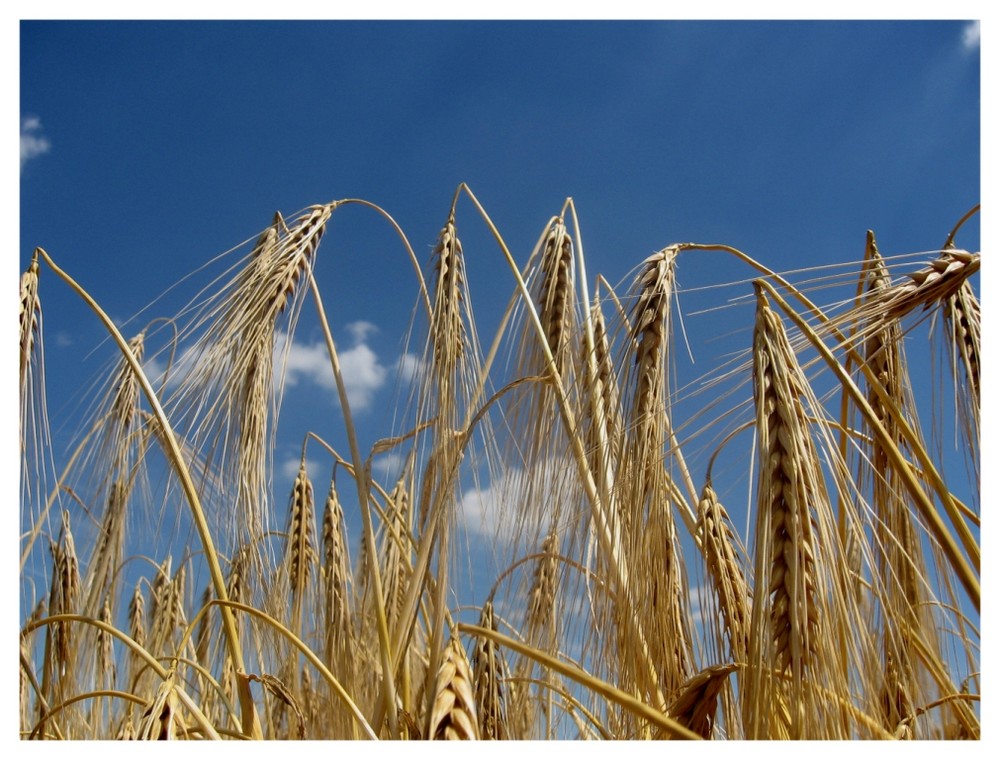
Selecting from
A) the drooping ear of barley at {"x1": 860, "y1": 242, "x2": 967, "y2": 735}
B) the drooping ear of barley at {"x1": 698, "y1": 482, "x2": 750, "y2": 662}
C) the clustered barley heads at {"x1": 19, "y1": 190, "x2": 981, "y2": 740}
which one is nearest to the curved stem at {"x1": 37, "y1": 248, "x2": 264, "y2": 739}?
the clustered barley heads at {"x1": 19, "y1": 190, "x2": 981, "y2": 740}

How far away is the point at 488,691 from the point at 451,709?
112cm

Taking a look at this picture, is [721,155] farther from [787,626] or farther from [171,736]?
[171,736]

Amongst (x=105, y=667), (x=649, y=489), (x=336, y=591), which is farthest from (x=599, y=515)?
(x=105, y=667)

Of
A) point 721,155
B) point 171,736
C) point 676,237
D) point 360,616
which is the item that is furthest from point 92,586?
point 721,155

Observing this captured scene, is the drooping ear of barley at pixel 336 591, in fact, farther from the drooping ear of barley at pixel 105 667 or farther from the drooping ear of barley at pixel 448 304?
the drooping ear of barley at pixel 105 667

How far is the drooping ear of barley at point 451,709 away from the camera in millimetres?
934

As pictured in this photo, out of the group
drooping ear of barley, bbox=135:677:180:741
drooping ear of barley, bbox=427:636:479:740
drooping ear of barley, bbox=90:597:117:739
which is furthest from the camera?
drooping ear of barley, bbox=90:597:117:739

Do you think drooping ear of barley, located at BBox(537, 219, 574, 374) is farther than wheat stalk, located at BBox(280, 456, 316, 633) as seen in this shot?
No

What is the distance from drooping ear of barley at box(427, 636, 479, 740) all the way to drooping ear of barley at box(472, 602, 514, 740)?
1002mm

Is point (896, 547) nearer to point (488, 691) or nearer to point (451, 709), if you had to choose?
point (488, 691)

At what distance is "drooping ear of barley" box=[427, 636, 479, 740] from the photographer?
934mm

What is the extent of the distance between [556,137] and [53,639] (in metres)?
2.10

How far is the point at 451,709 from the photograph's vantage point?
3.10ft

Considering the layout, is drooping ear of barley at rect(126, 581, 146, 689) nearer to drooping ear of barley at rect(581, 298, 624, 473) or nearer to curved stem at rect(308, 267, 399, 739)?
curved stem at rect(308, 267, 399, 739)
